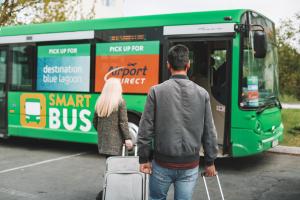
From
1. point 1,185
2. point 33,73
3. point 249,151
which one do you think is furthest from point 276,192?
point 33,73

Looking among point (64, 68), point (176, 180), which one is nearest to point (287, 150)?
point (64, 68)

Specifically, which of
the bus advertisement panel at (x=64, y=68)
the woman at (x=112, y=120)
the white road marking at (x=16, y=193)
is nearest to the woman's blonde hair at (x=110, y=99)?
the woman at (x=112, y=120)

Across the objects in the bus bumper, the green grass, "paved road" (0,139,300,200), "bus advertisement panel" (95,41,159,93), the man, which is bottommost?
"paved road" (0,139,300,200)

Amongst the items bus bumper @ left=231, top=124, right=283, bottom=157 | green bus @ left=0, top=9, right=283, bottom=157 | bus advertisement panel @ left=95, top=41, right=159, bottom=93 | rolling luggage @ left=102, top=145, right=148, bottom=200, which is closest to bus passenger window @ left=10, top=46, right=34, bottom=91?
green bus @ left=0, top=9, right=283, bottom=157

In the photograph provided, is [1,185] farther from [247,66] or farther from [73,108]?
[247,66]

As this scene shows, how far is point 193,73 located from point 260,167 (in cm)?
220

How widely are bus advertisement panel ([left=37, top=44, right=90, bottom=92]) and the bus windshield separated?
3.33 metres

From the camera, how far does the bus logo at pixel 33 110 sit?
32.8 ft

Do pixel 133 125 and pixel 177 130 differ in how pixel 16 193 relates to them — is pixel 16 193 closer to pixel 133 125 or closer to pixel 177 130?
pixel 133 125

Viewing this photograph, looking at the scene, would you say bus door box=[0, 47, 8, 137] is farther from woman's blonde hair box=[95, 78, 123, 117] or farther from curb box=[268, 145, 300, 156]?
curb box=[268, 145, 300, 156]

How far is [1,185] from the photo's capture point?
6879mm

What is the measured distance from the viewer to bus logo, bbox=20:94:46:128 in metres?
9.98

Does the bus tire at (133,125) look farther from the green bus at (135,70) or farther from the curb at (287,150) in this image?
the curb at (287,150)

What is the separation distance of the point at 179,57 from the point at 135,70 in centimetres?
532
